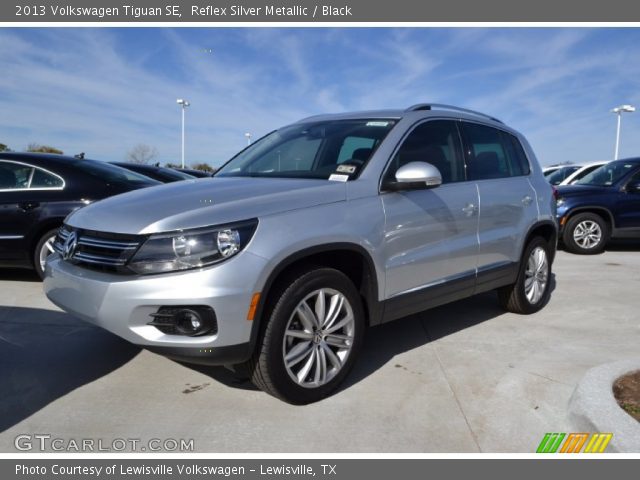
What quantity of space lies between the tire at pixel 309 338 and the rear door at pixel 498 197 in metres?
1.54

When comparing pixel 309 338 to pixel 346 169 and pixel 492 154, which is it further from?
pixel 492 154

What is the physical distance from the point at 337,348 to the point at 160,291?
1.17 meters

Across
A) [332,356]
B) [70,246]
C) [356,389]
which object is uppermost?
[70,246]

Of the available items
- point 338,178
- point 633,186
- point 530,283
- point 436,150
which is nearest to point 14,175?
point 338,178

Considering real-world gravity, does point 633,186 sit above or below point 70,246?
above

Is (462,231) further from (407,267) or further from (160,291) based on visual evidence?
(160,291)

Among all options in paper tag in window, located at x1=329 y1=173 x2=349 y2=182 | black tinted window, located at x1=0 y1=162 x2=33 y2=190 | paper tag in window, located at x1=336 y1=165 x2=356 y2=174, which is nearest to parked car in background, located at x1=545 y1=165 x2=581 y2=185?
paper tag in window, located at x1=336 y1=165 x2=356 y2=174

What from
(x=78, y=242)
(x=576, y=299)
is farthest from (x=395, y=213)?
(x=576, y=299)

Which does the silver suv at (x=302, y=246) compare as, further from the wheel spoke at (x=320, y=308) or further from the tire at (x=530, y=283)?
the tire at (x=530, y=283)

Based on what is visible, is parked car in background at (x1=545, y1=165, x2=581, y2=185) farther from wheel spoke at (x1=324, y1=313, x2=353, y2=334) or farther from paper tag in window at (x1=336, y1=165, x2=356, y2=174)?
wheel spoke at (x1=324, y1=313, x2=353, y2=334)

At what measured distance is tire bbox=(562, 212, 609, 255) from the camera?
28.9 ft

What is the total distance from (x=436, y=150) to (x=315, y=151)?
0.93 metres

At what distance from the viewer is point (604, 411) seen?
2635 millimetres

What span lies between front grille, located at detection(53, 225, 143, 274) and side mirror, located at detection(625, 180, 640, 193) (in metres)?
8.83
